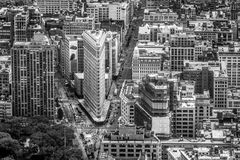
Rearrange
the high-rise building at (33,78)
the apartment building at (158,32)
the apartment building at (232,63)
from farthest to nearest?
1. the apartment building at (158,32)
2. the apartment building at (232,63)
3. the high-rise building at (33,78)

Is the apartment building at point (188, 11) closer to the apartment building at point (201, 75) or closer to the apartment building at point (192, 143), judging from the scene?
the apartment building at point (201, 75)

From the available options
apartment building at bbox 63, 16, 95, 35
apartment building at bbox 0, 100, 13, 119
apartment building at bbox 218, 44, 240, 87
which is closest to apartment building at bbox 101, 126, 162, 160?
apartment building at bbox 0, 100, 13, 119

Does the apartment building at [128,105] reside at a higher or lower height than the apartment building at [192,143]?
higher

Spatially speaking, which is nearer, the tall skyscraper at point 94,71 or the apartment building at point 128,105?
the apartment building at point 128,105

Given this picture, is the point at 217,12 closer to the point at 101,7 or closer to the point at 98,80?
the point at 101,7

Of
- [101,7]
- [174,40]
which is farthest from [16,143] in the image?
Answer: [101,7]

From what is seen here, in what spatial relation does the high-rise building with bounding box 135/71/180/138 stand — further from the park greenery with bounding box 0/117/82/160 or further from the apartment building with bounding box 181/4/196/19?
the apartment building with bounding box 181/4/196/19

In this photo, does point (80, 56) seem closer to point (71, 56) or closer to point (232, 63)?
point (71, 56)

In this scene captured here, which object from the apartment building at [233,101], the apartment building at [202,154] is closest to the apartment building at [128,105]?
the apartment building at [233,101]
